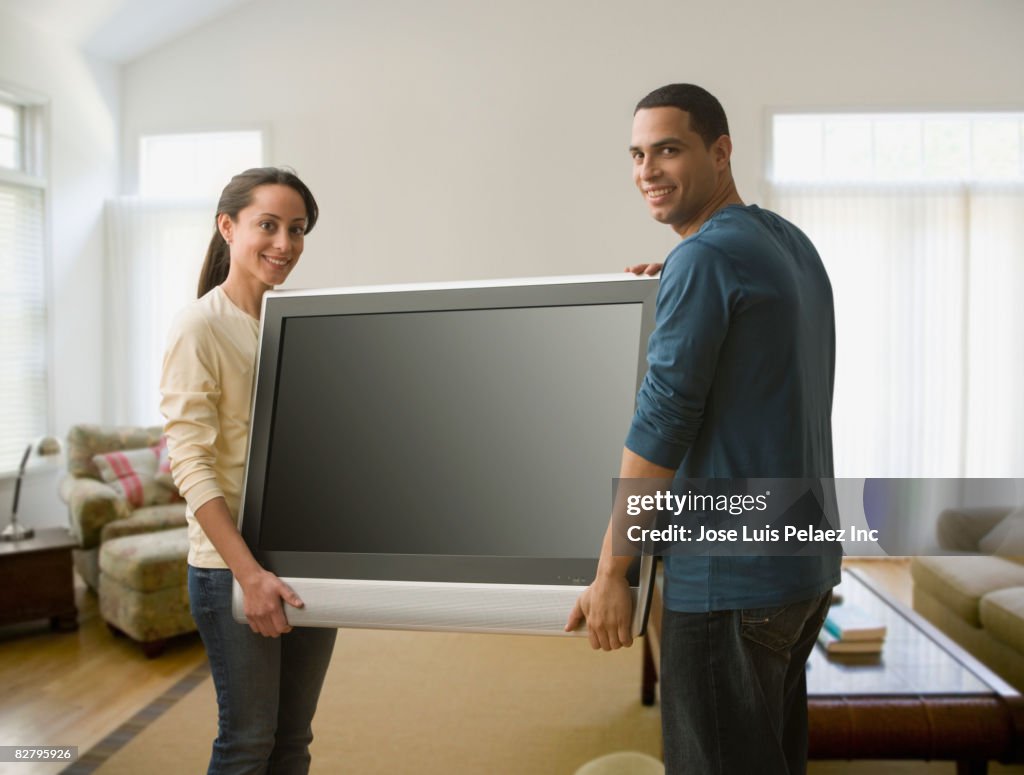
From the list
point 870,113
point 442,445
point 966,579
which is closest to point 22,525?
point 442,445

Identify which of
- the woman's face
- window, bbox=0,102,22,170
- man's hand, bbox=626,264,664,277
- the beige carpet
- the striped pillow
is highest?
window, bbox=0,102,22,170

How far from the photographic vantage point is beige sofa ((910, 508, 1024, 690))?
275 centimetres

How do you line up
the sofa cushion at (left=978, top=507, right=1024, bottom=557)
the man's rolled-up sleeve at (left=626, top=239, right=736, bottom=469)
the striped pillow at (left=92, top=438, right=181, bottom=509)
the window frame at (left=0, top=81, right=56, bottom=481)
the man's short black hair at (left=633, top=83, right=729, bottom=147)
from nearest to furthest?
the man's rolled-up sleeve at (left=626, top=239, right=736, bottom=469)
the man's short black hair at (left=633, top=83, right=729, bottom=147)
the sofa cushion at (left=978, top=507, right=1024, bottom=557)
the striped pillow at (left=92, top=438, right=181, bottom=509)
the window frame at (left=0, top=81, right=56, bottom=481)

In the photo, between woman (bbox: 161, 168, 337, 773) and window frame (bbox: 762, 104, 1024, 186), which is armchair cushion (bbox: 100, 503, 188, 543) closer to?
woman (bbox: 161, 168, 337, 773)

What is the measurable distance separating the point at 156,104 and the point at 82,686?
3956 mm

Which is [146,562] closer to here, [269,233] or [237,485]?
[237,485]

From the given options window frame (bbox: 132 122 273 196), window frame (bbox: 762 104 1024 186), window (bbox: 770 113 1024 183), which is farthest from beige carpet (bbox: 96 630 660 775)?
window (bbox: 770 113 1024 183)

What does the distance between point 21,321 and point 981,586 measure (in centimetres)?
508

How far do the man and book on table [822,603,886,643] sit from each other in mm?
1318

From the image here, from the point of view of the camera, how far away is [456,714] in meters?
2.86

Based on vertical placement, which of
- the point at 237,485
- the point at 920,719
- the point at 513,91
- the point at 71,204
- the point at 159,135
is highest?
the point at 513,91

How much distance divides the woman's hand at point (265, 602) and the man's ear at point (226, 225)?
2.10 feet

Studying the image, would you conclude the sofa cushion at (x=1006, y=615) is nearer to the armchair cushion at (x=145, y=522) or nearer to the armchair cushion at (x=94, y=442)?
the armchair cushion at (x=145, y=522)

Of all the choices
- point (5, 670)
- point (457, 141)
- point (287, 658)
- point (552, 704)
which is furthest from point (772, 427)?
point (457, 141)
